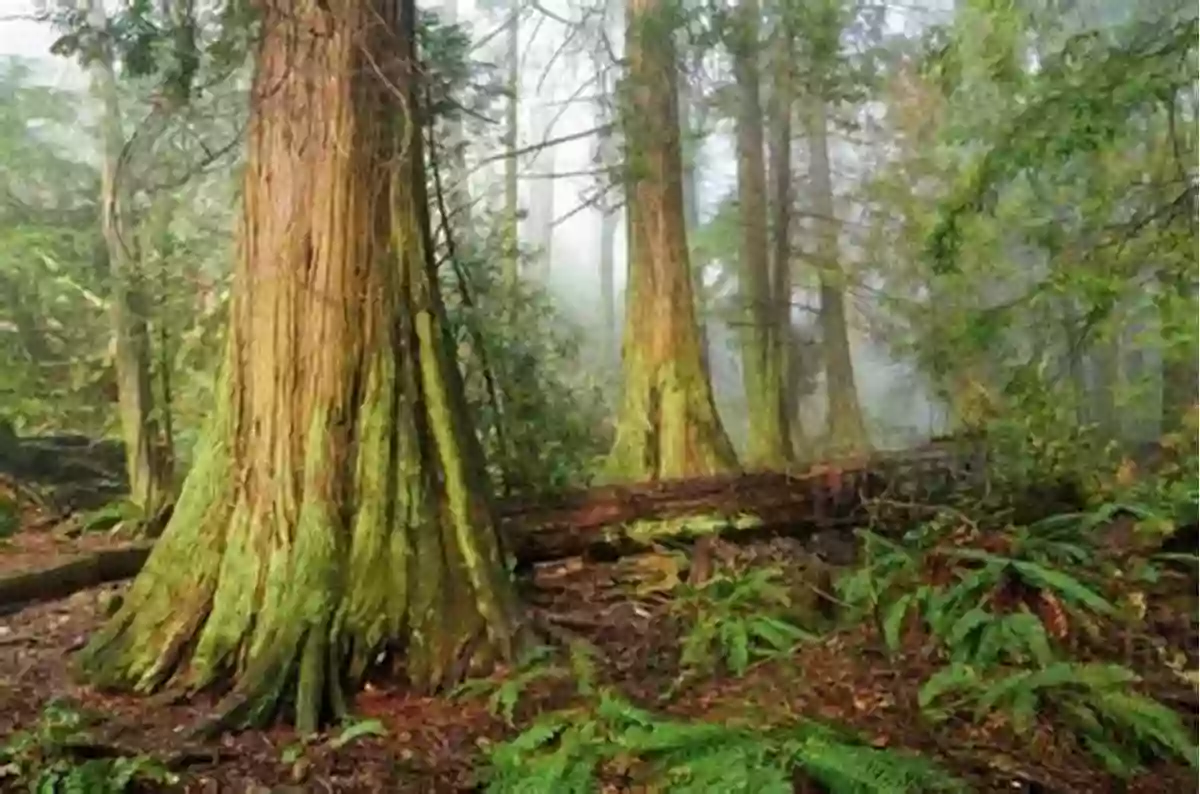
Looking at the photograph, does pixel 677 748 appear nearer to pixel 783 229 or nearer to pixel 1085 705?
pixel 1085 705

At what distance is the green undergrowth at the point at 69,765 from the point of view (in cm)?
274

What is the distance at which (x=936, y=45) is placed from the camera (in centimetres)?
461

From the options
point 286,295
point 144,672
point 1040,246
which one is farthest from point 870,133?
point 144,672

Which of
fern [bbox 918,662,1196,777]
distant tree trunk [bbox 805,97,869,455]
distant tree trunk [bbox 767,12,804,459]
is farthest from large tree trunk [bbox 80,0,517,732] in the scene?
distant tree trunk [bbox 805,97,869,455]

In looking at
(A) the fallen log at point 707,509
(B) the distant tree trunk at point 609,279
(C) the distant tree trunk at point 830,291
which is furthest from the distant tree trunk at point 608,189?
(A) the fallen log at point 707,509

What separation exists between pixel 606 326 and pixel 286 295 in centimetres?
233

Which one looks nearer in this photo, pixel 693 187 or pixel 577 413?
pixel 577 413

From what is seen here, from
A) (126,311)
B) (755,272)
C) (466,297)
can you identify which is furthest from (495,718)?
(755,272)

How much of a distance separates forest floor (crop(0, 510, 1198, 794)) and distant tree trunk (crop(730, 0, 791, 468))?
1.69 meters

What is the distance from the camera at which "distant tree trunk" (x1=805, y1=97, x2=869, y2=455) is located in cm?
529

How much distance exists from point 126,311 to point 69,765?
245 cm

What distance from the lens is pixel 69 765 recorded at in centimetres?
285

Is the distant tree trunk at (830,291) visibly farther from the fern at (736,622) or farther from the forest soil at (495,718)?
the forest soil at (495,718)

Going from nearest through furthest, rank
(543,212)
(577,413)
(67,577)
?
(67,577) → (577,413) → (543,212)
